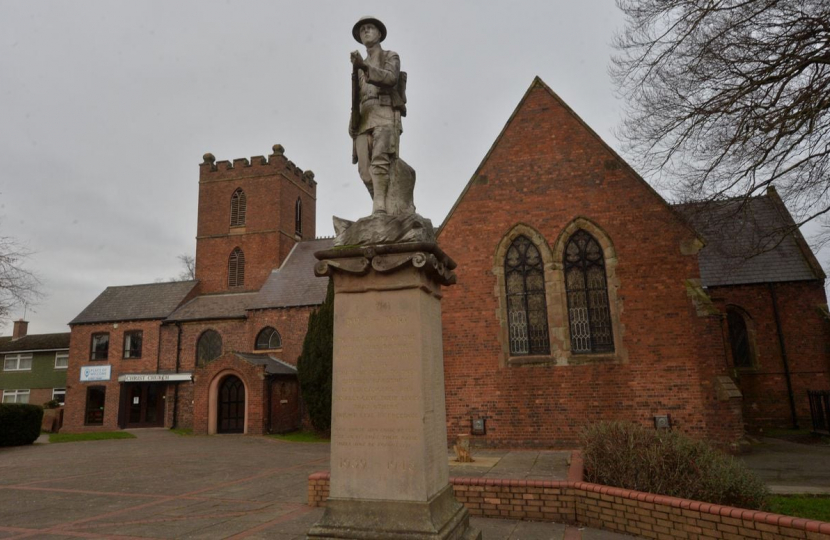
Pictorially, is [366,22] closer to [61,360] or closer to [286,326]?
[286,326]

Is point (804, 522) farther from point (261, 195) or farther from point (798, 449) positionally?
point (261, 195)

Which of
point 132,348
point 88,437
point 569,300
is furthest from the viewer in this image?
point 132,348

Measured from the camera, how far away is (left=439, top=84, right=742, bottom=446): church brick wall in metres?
12.3

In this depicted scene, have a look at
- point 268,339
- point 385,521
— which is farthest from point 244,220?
point 385,521

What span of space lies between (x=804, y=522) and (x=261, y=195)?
32.7m

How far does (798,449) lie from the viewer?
13.0m

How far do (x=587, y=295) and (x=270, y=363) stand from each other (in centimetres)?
1699

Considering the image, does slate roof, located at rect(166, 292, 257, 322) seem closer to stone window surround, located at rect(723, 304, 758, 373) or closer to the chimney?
the chimney

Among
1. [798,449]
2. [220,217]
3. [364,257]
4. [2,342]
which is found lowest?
[798,449]

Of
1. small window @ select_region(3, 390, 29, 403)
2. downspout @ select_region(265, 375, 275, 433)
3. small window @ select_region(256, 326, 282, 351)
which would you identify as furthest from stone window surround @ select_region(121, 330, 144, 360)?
small window @ select_region(3, 390, 29, 403)

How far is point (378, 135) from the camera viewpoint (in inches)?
218

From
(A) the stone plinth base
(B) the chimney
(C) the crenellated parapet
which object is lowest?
(A) the stone plinth base

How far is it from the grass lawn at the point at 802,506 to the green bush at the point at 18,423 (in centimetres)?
2327

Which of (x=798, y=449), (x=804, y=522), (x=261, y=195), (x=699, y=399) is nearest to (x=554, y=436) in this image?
(x=699, y=399)
